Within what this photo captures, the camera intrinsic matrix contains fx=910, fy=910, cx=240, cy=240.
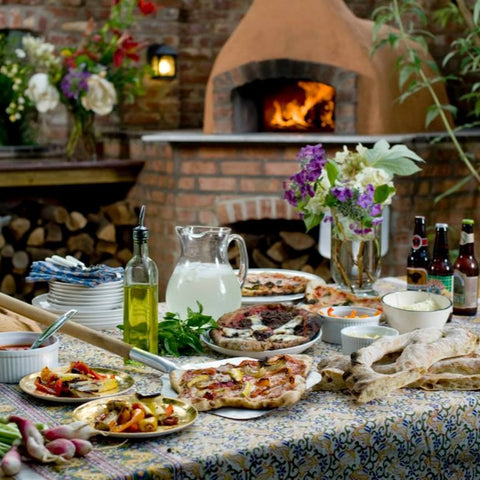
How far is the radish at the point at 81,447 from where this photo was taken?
132 cm

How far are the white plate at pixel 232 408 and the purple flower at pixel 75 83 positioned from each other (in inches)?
124

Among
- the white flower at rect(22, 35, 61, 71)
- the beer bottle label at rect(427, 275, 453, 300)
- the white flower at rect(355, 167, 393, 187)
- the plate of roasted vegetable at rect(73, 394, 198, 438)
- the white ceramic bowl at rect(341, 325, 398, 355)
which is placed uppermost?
the white flower at rect(22, 35, 61, 71)

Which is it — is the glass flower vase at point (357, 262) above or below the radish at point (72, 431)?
above

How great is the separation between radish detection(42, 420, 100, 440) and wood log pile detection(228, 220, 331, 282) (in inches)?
129

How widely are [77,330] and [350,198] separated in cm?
79

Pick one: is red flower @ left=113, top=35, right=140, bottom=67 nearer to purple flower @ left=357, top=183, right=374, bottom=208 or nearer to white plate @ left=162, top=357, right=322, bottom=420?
purple flower @ left=357, top=183, right=374, bottom=208

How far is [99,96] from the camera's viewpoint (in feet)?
15.4

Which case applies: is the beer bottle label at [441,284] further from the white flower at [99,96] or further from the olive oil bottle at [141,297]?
the white flower at [99,96]

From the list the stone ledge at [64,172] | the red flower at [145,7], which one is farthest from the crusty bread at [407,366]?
the red flower at [145,7]

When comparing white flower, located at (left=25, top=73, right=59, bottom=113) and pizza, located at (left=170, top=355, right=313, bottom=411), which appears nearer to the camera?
pizza, located at (left=170, top=355, right=313, bottom=411)

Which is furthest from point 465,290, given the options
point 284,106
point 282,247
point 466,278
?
point 284,106

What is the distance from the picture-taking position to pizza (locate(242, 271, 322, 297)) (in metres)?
2.30

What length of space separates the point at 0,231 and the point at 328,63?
1.86m

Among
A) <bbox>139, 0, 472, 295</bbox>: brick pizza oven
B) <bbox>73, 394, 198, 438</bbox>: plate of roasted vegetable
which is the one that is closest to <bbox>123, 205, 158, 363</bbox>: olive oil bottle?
<bbox>73, 394, 198, 438</bbox>: plate of roasted vegetable
